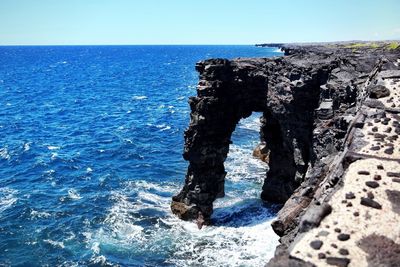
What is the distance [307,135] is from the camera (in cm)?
3481

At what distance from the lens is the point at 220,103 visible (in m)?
41.0

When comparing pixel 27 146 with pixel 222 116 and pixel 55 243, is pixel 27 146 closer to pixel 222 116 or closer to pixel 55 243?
pixel 55 243

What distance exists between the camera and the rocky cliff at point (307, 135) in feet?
37.3

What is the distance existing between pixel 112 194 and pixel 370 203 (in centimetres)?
3870

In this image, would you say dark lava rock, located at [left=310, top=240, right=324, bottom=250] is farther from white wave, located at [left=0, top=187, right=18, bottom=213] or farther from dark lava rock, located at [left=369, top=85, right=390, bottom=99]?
white wave, located at [left=0, top=187, right=18, bottom=213]

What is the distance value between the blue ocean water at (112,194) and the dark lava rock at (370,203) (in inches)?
867

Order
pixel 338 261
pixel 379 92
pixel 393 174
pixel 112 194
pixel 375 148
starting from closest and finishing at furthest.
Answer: pixel 338 261 → pixel 393 174 → pixel 375 148 → pixel 379 92 → pixel 112 194

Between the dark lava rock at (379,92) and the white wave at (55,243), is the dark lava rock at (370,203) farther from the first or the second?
the white wave at (55,243)

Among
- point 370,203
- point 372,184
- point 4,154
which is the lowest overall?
point 4,154

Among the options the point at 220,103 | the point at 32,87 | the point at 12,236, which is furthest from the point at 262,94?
the point at 32,87

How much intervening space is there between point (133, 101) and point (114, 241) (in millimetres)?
73891

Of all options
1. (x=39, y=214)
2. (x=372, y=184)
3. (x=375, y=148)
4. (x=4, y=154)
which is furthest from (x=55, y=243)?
(x=372, y=184)

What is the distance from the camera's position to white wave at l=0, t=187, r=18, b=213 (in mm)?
42156

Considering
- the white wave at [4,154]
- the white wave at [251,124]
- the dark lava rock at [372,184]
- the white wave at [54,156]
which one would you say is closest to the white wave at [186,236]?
the white wave at [54,156]
